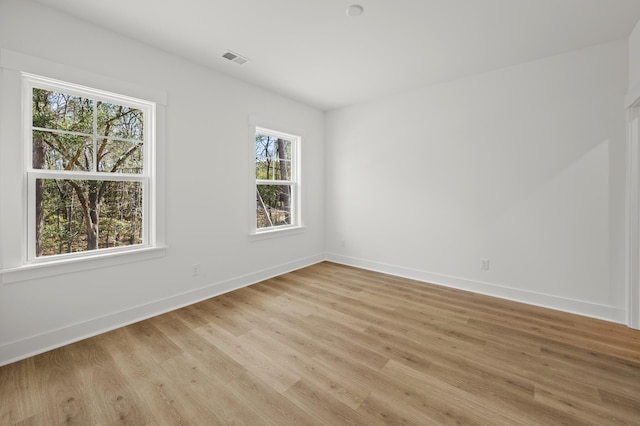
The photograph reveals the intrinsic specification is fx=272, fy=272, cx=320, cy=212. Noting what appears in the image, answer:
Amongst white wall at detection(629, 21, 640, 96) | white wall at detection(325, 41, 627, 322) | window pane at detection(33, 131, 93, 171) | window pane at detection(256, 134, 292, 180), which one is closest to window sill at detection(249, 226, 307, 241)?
window pane at detection(256, 134, 292, 180)

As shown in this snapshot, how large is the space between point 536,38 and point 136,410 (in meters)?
4.34

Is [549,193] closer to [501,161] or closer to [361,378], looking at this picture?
[501,161]

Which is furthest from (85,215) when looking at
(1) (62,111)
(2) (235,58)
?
(2) (235,58)

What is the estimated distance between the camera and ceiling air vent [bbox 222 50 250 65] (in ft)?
9.57

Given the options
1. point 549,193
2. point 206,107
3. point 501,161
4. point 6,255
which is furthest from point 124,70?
point 549,193

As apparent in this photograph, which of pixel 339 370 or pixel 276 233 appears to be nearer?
pixel 339 370

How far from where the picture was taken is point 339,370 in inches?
75.8

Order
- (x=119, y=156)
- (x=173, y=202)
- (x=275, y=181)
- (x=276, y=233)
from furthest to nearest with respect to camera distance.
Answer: (x=275, y=181)
(x=276, y=233)
(x=173, y=202)
(x=119, y=156)

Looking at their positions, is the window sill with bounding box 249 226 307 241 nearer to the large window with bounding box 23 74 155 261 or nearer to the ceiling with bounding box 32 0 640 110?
the large window with bounding box 23 74 155 261

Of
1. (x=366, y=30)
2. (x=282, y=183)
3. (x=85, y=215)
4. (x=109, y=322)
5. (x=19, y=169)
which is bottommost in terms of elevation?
(x=109, y=322)

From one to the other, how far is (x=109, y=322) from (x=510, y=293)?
4.25 metres

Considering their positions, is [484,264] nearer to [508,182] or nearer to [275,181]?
[508,182]

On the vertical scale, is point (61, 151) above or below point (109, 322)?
above

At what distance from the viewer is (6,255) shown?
202 cm
